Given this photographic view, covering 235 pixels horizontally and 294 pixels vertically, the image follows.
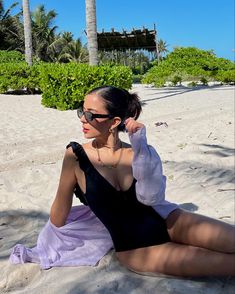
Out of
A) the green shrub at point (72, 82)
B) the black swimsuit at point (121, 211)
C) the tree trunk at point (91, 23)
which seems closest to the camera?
the black swimsuit at point (121, 211)

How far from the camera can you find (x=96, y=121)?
262 cm

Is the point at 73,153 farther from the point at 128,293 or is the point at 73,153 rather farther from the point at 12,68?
the point at 12,68

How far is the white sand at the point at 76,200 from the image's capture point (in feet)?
8.87

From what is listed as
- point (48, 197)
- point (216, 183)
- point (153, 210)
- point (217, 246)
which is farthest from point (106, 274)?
point (216, 183)

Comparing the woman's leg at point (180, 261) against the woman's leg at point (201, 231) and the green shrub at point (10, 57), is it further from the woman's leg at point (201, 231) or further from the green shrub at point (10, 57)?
the green shrub at point (10, 57)

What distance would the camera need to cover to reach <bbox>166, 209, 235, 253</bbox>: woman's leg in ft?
8.30

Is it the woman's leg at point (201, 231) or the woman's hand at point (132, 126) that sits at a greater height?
the woman's hand at point (132, 126)

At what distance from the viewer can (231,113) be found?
1120 centimetres

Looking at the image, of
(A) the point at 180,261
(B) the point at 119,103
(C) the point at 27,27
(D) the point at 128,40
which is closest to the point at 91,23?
(C) the point at 27,27

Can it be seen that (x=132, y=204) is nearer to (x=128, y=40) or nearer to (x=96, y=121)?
(x=96, y=121)

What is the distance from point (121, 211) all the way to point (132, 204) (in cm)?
8

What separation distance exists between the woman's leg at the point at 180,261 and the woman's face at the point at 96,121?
77 cm

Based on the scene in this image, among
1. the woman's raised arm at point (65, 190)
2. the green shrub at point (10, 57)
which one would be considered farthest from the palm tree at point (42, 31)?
the woman's raised arm at point (65, 190)

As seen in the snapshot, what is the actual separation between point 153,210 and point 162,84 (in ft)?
63.1
